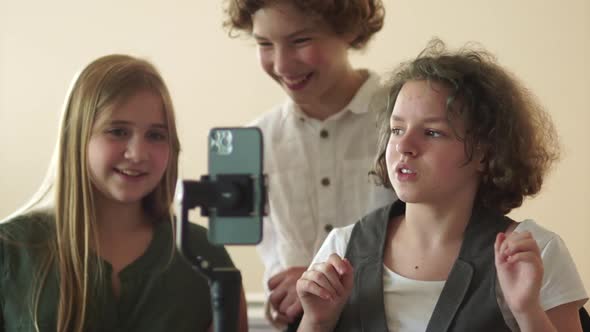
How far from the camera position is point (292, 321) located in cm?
150

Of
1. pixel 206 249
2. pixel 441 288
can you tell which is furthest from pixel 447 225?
pixel 206 249

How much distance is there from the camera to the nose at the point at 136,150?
1.53 meters

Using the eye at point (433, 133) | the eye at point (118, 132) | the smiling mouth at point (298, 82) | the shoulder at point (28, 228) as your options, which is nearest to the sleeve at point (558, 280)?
the eye at point (433, 133)

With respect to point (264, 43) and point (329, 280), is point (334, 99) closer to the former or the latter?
point (264, 43)

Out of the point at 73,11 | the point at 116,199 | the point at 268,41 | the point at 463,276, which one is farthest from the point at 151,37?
the point at 463,276

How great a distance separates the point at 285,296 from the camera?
1583mm

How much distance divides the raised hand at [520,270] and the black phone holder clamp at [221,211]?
0.41 meters

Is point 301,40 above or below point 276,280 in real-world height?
above

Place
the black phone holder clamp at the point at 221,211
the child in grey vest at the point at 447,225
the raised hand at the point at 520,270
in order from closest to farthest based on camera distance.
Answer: the black phone holder clamp at the point at 221,211 < the raised hand at the point at 520,270 < the child in grey vest at the point at 447,225

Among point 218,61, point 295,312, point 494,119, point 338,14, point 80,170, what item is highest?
point 338,14

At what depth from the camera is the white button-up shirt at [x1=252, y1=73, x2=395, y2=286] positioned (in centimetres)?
184

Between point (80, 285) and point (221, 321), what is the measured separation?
58 cm

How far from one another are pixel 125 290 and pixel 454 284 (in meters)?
0.63

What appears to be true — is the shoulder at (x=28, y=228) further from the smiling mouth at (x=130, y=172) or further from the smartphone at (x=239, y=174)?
the smartphone at (x=239, y=174)
